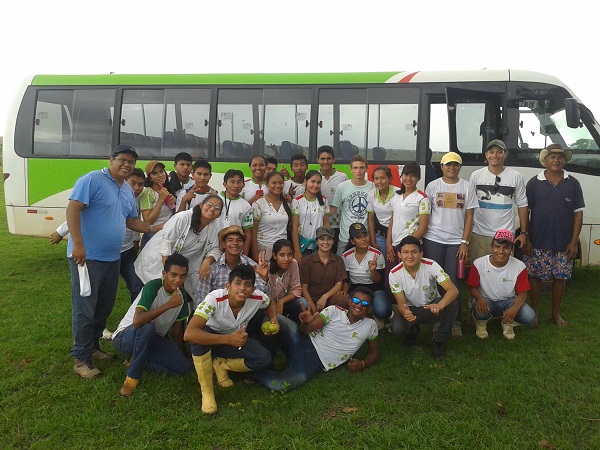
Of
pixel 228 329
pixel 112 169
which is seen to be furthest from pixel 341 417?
pixel 112 169

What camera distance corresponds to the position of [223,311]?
3742mm

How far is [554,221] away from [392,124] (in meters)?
2.88

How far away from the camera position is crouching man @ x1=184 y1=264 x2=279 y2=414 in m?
3.59

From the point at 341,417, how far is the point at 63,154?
667 centimetres

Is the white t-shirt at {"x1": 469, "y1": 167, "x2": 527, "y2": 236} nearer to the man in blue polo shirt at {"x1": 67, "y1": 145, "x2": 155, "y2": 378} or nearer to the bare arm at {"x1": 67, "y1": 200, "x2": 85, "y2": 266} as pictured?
the man in blue polo shirt at {"x1": 67, "y1": 145, "x2": 155, "y2": 378}

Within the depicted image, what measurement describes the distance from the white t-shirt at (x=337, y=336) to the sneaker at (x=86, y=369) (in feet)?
6.12

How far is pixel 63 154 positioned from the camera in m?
7.91

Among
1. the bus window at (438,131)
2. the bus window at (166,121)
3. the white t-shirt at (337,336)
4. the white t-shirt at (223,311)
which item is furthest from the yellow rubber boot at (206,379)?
the bus window at (438,131)

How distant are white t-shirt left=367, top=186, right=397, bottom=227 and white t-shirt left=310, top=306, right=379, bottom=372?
1.42 meters

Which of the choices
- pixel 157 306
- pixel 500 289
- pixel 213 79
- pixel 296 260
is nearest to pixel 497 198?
pixel 500 289

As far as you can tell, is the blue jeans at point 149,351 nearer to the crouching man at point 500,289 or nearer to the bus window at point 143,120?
the crouching man at point 500,289

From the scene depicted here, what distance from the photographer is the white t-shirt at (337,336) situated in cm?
Answer: 416

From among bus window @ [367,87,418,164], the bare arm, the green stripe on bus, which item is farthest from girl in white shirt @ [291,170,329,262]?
the green stripe on bus

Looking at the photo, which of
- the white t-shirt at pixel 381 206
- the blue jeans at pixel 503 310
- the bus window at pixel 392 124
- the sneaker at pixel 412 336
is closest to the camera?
the sneaker at pixel 412 336
